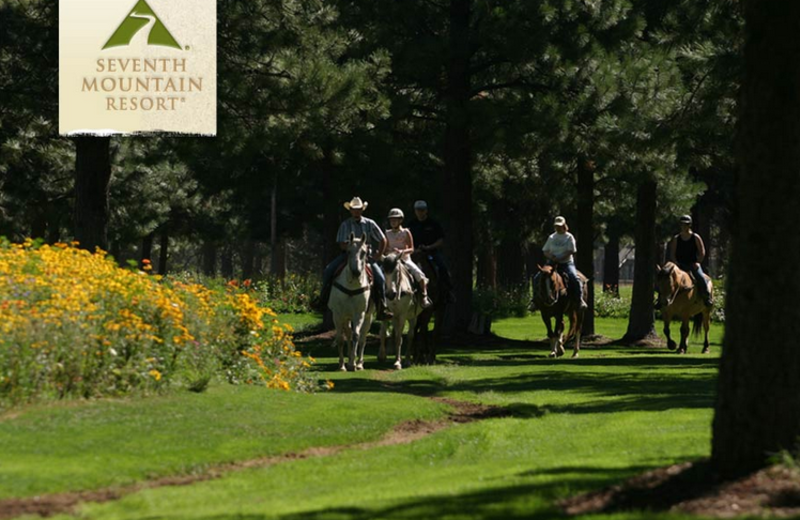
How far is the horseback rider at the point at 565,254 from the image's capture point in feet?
93.1

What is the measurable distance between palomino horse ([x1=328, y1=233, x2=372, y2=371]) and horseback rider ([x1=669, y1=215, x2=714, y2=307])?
32.8ft

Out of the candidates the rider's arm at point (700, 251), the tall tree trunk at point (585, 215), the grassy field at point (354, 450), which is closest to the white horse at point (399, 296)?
the grassy field at point (354, 450)

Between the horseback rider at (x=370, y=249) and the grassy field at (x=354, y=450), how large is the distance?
3.82 meters

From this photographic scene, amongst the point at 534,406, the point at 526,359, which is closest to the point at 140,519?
the point at 534,406

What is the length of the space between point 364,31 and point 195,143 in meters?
7.94

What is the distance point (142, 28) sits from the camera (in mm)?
25891

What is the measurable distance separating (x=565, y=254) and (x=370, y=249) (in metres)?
6.30

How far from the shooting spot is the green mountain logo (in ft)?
84.2

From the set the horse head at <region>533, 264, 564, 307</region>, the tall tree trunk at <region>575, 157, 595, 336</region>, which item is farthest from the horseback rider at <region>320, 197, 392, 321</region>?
the tall tree trunk at <region>575, 157, 595, 336</region>

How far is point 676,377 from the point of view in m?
22.8

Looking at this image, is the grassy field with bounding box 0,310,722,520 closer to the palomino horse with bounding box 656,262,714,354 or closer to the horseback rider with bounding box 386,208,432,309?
the horseback rider with bounding box 386,208,432,309

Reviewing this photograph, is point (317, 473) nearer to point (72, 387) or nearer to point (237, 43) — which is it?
point (72, 387)

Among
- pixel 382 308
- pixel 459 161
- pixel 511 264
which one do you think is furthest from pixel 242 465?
pixel 511 264

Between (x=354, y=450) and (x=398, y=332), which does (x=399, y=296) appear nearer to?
(x=398, y=332)
